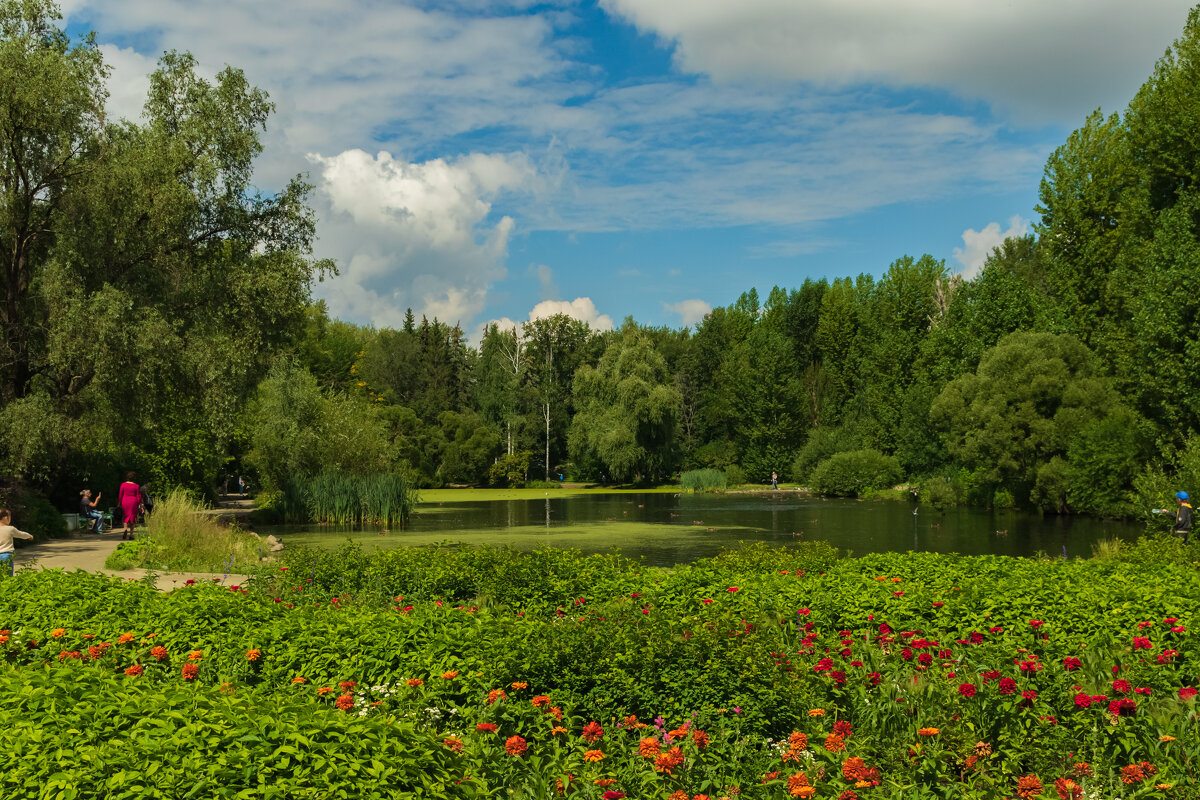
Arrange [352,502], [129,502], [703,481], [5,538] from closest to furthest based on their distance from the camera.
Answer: [5,538], [129,502], [352,502], [703,481]

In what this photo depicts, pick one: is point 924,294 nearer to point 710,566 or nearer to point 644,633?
point 710,566

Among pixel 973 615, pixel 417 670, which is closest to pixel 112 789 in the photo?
pixel 417 670

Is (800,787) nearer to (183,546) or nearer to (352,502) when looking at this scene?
(183,546)

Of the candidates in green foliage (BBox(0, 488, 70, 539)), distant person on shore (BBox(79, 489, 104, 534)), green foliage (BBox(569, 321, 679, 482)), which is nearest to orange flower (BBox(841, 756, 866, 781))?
green foliage (BBox(0, 488, 70, 539))

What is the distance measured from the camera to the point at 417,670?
5824mm

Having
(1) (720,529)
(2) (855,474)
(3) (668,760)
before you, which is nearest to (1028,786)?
(3) (668,760)

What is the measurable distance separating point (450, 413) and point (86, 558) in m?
53.0

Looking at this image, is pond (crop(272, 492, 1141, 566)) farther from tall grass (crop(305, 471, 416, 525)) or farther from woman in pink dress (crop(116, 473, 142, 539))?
woman in pink dress (crop(116, 473, 142, 539))

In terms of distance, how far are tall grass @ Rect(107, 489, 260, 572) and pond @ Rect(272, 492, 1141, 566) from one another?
405 cm

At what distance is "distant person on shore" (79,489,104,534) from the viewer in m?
24.5

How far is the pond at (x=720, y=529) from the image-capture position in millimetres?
23359

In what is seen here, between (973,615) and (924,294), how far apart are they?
62983 mm

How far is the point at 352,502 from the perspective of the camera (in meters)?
31.9

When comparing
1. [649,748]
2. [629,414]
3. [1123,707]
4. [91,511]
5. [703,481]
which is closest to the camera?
[649,748]
